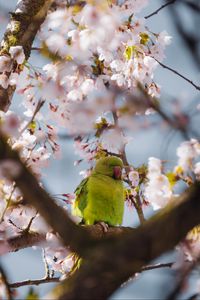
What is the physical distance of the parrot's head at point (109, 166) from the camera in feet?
18.4

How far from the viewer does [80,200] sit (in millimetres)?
5316

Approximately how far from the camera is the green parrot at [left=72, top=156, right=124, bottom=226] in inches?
207

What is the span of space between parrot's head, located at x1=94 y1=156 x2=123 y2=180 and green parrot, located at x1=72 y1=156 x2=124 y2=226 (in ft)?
0.34

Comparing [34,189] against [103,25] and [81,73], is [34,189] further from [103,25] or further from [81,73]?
[81,73]

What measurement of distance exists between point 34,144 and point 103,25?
1203 mm

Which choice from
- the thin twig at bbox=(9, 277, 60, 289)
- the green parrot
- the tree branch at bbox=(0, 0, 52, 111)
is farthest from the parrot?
the tree branch at bbox=(0, 0, 52, 111)

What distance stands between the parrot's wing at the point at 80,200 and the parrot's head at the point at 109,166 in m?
0.32

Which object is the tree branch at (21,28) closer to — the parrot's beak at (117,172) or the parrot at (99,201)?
the parrot at (99,201)

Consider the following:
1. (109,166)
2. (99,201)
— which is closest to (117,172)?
(109,166)

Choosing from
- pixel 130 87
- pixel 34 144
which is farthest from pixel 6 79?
pixel 130 87

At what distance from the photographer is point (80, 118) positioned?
9.98 ft

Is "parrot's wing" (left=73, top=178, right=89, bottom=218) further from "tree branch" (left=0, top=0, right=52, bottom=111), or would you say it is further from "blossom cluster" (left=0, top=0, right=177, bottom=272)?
"tree branch" (left=0, top=0, right=52, bottom=111)

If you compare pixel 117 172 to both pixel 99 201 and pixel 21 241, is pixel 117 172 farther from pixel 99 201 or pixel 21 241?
pixel 21 241

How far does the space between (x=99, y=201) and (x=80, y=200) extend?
20 centimetres
